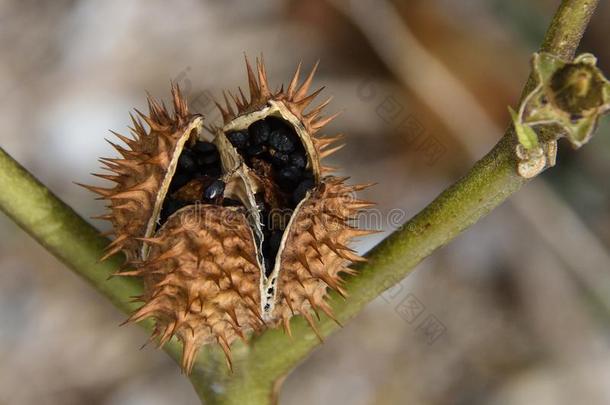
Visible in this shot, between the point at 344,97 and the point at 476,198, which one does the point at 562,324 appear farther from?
the point at 476,198

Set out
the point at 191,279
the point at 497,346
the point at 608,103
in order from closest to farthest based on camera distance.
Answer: the point at 608,103
the point at 191,279
the point at 497,346

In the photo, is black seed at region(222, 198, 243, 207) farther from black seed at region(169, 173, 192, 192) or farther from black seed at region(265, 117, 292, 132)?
black seed at region(265, 117, 292, 132)

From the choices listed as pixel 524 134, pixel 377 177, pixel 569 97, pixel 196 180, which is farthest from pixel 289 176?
pixel 377 177

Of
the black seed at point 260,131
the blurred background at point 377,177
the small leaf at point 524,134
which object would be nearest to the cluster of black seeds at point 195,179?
the black seed at point 260,131

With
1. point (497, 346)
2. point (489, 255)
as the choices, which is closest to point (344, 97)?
point (489, 255)

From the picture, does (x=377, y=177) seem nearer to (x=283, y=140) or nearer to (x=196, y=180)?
(x=283, y=140)

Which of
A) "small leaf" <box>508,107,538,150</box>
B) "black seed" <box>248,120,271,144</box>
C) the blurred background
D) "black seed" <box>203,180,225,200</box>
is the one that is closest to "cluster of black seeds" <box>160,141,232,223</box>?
"black seed" <box>203,180,225,200</box>

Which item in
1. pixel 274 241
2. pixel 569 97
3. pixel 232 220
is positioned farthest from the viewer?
pixel 274 241
